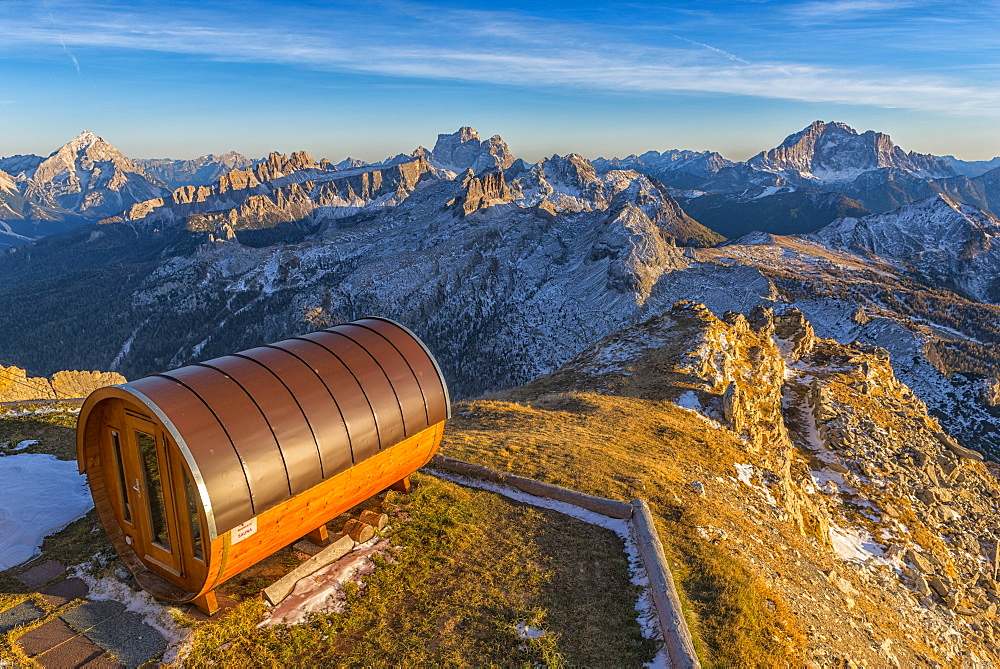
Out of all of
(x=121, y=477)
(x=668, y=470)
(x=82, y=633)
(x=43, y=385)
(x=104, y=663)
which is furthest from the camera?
(x=43, y=385)

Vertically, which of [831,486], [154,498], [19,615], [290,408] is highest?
[290,408]

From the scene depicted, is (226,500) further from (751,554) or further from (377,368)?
(751,554)

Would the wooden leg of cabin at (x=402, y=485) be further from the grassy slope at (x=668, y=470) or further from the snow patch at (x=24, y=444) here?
the snow patch at (x=24, y=444)

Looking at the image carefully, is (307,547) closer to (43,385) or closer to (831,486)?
(831,486)

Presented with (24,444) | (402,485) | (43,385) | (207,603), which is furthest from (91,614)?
(43,385)

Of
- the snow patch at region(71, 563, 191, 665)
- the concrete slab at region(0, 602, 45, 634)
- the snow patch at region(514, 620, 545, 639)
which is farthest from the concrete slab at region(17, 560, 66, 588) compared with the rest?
the snow patch at region(514, 620, 545, 639)

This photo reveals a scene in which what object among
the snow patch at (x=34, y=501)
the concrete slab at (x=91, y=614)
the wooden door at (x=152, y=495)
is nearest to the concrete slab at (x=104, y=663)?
the concrete slab at (x=91, y=614)

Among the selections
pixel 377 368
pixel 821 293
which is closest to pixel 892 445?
pixel 377 368
